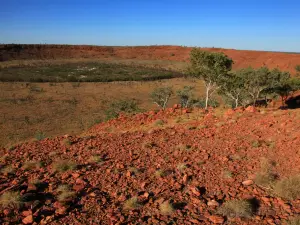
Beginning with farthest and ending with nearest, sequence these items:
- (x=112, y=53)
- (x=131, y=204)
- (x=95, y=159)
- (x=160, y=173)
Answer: (x=112, y=53)
(x=95, y=159)
(x=160, y=173)
(x=131, y=204)

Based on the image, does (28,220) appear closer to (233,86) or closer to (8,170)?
(8,170)

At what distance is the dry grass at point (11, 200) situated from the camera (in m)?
5.28

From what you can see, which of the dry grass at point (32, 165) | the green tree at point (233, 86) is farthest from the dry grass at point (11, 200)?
the green tree at point (233, 86)

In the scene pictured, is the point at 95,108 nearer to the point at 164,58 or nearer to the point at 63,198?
the point at 63,198

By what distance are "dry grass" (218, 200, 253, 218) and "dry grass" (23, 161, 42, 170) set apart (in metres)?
4.44

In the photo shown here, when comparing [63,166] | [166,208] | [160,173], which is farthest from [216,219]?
[63,166]

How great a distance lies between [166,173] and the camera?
648 cm

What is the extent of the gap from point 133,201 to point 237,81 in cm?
1924

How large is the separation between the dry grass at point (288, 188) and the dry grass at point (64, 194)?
3815 millimetres

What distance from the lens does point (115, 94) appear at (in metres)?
42.8

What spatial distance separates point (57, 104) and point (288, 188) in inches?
1284

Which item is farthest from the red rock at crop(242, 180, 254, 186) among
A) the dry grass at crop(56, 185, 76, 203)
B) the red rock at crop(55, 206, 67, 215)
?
the red rock at crop(55, 206, 67, 215)

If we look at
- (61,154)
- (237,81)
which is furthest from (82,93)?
(61,154)

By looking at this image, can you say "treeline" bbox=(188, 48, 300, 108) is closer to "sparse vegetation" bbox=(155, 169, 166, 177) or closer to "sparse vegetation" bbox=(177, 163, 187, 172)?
"sparse vegetation" bbox=(177, 163, 187, 172)
